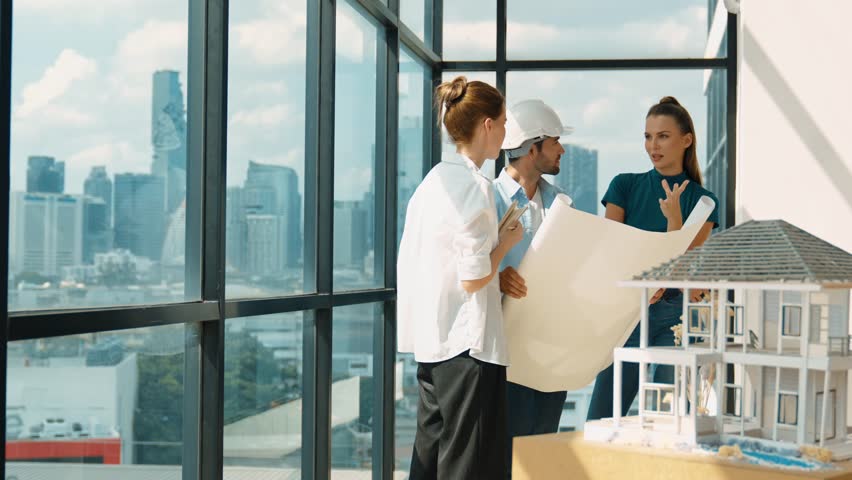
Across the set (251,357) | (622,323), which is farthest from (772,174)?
(251,357)

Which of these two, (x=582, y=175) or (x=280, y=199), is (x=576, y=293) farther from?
(x=582, y=175)

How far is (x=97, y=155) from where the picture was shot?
6.31ft

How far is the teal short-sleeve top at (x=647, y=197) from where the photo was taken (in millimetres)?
3064

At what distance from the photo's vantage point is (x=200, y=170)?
234 centimetres

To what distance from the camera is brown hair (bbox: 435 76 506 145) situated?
2.48 m

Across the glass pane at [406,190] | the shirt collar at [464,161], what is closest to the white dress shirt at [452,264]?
the shirt collar at [464,161]

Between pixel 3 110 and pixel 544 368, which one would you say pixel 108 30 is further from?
pixel 544 368

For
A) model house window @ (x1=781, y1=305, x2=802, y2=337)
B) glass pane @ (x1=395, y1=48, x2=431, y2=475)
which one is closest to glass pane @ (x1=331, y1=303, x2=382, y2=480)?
glass pane @ (x1=395, y1=48, x2=431, y2=475)

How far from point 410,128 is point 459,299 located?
214 centimetres

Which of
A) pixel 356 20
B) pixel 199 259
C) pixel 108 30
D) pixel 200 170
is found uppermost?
pixel 356 20

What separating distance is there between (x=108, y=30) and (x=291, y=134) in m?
1.08

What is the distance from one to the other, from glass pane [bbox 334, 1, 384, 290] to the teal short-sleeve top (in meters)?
0.94

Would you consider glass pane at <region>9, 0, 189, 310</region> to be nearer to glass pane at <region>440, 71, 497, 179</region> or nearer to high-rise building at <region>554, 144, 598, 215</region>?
glass pane at <region>440, 71, 497, 179</region>

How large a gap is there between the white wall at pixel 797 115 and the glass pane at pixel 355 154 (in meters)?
1.54
